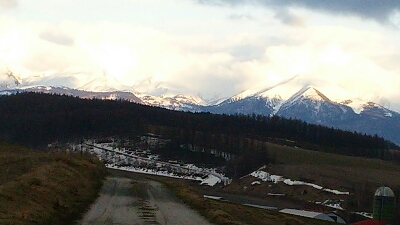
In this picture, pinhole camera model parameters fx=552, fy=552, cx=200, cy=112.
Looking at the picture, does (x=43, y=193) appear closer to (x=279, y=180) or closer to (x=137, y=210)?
(x=137, y=210)

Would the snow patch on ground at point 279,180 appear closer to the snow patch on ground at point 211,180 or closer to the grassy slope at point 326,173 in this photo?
the grassy slope at point 326,173

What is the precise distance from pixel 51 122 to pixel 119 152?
127 feet

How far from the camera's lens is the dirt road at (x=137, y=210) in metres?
23.6

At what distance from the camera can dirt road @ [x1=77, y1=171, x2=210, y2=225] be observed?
23594 millimetres

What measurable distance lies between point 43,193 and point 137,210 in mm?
4780

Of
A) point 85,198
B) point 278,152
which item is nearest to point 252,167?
point 278,152

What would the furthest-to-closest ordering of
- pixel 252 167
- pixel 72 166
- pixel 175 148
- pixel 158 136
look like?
pixel 158 136 < pixel 175 148 < pixel 252 167 < pixel 72 166

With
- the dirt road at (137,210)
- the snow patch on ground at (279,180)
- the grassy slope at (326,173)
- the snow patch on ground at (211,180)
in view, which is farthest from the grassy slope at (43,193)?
the snow patch on ground at (211,180)

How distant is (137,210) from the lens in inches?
1087

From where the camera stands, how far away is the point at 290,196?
112938mm

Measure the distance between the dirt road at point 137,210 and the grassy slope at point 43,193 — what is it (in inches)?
32.3

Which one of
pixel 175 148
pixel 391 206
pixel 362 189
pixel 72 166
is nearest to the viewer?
pixel 72 166

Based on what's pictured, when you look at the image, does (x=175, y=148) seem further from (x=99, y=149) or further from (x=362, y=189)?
(x=362, y=189)

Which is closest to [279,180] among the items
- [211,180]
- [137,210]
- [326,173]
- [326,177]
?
[326,177]
